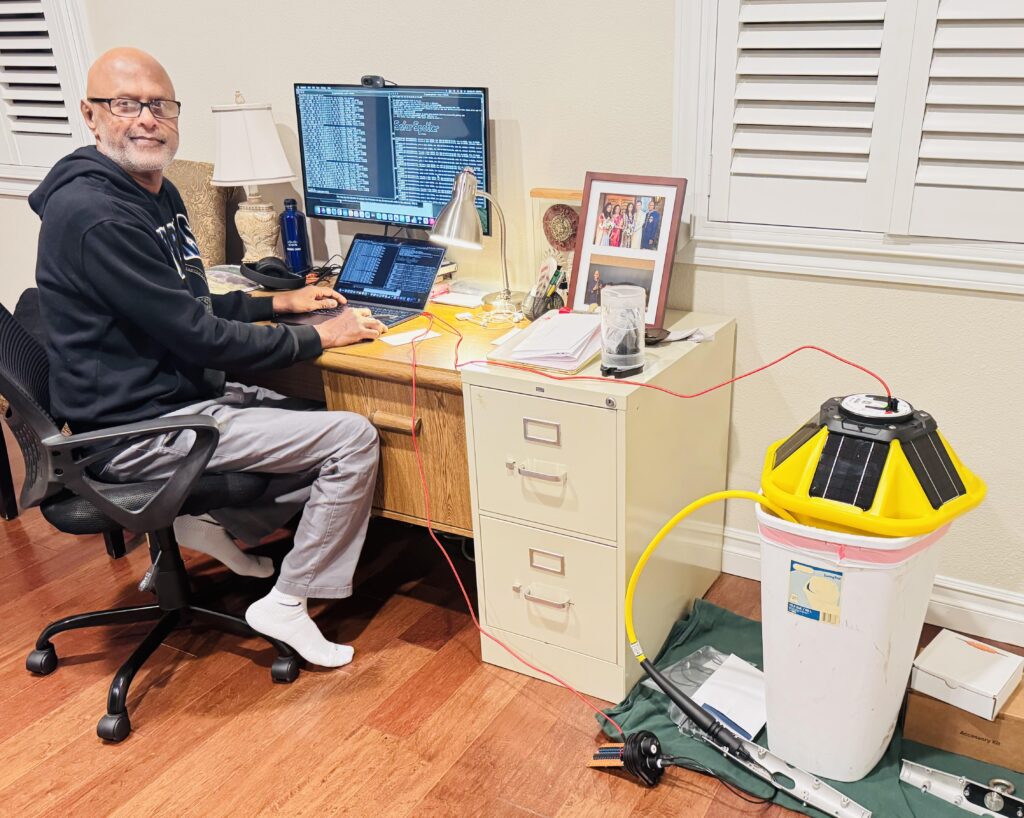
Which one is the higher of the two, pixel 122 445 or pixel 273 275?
pixel 273 275

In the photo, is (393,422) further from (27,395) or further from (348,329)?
(27,395)

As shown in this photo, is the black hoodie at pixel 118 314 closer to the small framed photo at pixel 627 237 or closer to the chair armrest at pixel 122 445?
the chair armrest at pixel 122 445

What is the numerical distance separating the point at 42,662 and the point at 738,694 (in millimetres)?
1573

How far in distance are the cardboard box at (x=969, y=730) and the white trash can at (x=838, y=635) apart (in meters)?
0.07

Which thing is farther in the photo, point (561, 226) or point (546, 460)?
point (561, 226)

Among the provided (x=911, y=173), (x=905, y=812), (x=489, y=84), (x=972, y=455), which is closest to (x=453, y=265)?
(x=489, y=84)

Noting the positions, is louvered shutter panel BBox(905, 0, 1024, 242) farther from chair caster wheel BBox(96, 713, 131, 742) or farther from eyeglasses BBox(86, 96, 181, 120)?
chair caster wheel BBox(96, 713, 131, 742)

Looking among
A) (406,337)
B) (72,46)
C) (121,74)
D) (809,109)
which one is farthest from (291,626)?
(72,46)

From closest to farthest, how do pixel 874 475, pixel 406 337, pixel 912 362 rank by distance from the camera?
pixel 874 475 → pixel 912 362 → pixel 406 337

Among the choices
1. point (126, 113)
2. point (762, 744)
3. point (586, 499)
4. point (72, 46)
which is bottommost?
point (762, 744)

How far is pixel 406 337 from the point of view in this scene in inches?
88.3

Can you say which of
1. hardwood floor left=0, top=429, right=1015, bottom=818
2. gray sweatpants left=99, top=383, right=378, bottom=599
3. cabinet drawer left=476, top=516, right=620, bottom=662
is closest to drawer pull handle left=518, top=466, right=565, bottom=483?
cabinet drawer left=476, top=516, right=620, bottom=662

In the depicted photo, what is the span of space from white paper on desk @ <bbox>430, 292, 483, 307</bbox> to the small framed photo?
34cm

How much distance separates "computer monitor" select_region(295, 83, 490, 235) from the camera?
7.69 ft
